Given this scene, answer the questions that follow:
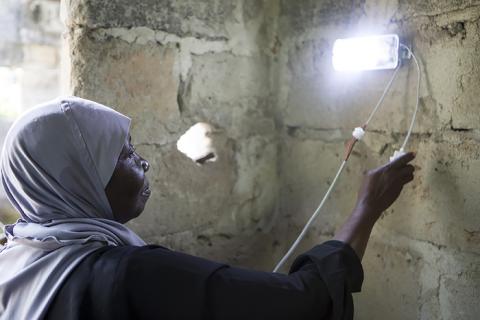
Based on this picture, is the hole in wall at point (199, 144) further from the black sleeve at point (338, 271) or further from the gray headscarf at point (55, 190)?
the black sleeve at point (338, 271)

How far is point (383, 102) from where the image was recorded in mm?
1304

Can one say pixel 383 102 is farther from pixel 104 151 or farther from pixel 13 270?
→ pixel 13 270

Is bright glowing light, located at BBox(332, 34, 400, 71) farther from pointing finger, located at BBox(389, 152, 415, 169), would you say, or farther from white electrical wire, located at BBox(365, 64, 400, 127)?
pointing finger, located at BBox(389, 152, 415, 169)

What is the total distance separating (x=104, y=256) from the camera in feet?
2.89

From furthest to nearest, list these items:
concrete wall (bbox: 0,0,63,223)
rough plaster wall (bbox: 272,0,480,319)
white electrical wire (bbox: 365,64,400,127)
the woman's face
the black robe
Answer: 1. concrete wall (bbox: 0,0,63,223)
2. white electrical wire (bbox: 365,64,400,127)
3. rough plaster wall (bbox: 272,0,480,319)
4. the woman's face
5. the black robe

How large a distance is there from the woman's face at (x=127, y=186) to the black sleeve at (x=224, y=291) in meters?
0.18

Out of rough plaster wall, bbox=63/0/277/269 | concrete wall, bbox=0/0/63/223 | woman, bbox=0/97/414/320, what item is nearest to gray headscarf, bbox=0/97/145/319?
woman, bbox=0/97/414/320

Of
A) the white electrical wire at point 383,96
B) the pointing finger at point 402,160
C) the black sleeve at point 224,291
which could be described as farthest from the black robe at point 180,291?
the white electrical wire at point 383,96

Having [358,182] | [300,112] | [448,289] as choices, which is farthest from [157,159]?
[448,289]

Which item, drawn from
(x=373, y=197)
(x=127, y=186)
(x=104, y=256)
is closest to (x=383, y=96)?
(x=373, y=197)

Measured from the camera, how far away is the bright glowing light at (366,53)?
4.00ft

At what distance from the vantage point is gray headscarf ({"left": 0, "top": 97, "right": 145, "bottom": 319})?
0.90 m

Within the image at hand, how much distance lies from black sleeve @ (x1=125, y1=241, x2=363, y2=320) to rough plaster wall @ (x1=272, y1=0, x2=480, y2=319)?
38cm

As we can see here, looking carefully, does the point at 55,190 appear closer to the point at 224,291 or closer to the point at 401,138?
the point at 224,291
